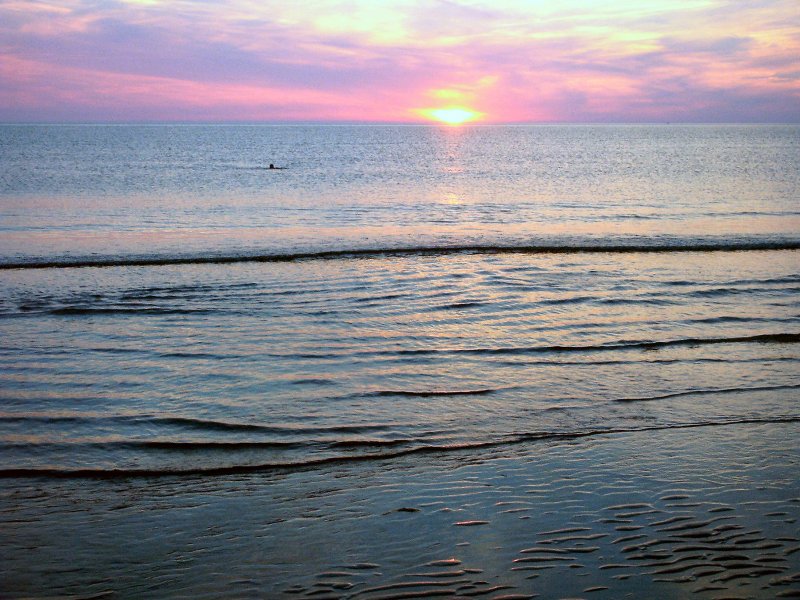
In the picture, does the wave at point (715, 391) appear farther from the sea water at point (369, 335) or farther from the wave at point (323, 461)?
the wave at point (323, 461)

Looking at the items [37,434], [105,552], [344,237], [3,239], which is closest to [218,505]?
[105,552]

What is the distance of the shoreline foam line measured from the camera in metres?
19.7

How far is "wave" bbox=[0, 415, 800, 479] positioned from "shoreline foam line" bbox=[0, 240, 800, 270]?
13.3 metres

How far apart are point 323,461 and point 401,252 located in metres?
14.8

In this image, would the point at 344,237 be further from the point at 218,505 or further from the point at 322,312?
the point at 218,505

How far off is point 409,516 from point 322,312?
27.2 ft

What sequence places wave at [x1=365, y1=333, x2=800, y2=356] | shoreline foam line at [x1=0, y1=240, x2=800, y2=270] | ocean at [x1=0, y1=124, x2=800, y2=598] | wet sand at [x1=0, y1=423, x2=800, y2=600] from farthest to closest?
shoreline foam line at [x1=0, y1=240, x2=800, y2=270] → wave at [x1=365, y1=333, x2=800, y2=356] → ocean at [x1=0, y1=124, x2=800, y2=598] → wet sand at [x1=0, y1=423, x2=800, y2=600]

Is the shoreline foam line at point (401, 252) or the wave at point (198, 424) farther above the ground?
the shoreline foam line at point (401, 252)

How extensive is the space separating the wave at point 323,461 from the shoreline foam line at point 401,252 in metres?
13.3

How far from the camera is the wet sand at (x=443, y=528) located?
192 inches

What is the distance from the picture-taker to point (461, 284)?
16.7 m

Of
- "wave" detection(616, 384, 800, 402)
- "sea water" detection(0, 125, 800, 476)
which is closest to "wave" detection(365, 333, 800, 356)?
"sea water" detection(0, 125, 800, 476)

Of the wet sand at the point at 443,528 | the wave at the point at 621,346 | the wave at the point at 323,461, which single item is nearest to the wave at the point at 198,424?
the wave at the point at 323,461

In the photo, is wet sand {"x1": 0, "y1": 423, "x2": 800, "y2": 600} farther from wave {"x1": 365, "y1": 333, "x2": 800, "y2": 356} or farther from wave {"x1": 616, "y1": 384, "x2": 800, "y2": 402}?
wave {"x1": 365, "y1": 333, "x2": 800, "y2": 356}
